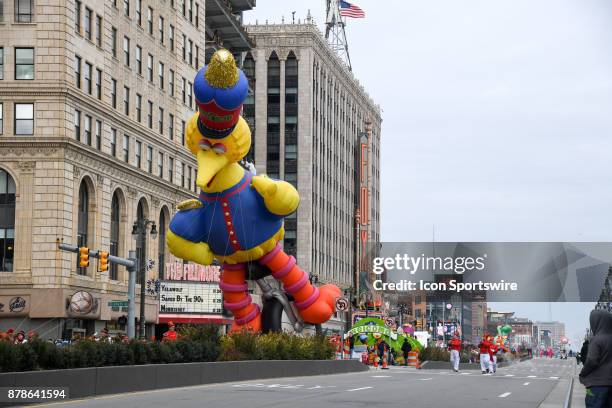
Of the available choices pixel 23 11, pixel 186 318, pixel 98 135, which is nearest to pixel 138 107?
pixel 98 135

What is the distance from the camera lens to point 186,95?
69.5m

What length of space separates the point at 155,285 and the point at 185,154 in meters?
11.0

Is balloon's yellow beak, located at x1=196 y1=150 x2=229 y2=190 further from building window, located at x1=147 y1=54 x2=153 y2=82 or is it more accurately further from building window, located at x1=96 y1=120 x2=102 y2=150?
building window, located at x1=147 y1=54 x2=153 y2=82

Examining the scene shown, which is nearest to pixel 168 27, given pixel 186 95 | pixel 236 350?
pixel 186 95

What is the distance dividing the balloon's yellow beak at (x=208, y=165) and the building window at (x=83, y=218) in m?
22.7

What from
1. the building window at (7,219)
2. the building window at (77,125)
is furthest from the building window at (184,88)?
the building window at (7,219)

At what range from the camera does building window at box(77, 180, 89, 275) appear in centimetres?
5331

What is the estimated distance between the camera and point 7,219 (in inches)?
1998

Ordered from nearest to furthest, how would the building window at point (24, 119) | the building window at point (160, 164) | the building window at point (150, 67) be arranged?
1. the building window at point (24, 119)
2. the building window at point (150, 67)
3. the building window at point (160, 164)

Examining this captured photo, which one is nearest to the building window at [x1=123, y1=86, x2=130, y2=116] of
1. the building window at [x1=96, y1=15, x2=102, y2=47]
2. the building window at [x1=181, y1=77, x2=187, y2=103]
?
the building window at [x1=96, y1=15, x2=102, y2=47]

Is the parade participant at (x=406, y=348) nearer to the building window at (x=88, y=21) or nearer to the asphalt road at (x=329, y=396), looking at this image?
the building window at (x=88, y=21)

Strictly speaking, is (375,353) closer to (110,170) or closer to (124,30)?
(110,170)

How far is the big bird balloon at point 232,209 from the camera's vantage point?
30391mm

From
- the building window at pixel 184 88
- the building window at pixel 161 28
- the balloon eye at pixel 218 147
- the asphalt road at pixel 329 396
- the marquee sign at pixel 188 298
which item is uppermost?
the building window at pixel 161 28
